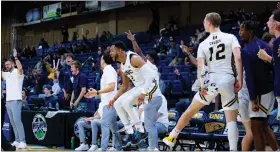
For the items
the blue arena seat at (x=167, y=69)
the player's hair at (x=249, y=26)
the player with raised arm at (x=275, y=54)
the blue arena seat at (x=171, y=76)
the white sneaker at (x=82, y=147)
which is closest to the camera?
the player with raised arm at (x=275, y=54)

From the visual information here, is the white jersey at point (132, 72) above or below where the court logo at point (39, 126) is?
above

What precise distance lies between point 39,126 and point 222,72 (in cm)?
596

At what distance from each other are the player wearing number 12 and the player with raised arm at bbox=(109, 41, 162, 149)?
0.79 m

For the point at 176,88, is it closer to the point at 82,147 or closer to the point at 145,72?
the point at 82,147

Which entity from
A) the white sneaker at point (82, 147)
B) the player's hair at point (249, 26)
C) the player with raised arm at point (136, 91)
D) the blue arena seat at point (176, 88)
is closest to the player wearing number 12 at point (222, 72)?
the player's hair at point (249, 26)

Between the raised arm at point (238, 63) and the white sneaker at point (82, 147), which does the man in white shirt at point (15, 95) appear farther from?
the raised arm at point (238, 63)

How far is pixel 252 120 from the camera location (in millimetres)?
5234

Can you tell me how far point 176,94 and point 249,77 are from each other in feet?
25.1

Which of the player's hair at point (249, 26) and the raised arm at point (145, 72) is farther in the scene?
the raised arm at point (145, 72)

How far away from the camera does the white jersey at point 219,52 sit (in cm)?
515

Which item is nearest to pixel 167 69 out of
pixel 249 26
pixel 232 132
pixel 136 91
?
pixel 136 91

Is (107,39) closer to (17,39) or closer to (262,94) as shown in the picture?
(17,39)

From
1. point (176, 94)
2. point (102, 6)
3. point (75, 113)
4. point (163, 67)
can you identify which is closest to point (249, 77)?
point (75, 113)

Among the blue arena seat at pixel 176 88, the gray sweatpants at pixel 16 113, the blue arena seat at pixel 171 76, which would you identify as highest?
the blue arena seat at pixel 171 76
